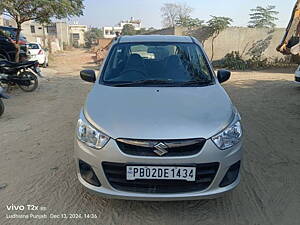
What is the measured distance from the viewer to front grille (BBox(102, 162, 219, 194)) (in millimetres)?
2420

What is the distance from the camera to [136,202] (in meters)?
2.85

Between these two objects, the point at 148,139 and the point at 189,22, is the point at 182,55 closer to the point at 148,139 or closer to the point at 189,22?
the point at 148,139

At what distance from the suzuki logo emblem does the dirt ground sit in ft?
2.30

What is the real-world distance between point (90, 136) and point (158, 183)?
2.41ft

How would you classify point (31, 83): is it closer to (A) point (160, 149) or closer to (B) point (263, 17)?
(A) point (160, 149)

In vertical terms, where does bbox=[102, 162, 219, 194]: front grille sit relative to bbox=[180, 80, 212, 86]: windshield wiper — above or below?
below

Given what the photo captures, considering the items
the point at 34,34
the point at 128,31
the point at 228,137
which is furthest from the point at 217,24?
the point at 34,34

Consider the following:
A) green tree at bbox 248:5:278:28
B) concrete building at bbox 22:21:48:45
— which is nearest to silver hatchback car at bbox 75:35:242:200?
concrete building at bbox 22:21:48:45

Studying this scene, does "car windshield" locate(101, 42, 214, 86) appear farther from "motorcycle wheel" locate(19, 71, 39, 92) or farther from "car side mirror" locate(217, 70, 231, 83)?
"motorcycle wheel" locate(19, 71, 39, 92)

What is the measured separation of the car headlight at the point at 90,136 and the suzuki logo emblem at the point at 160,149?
16.9 inches

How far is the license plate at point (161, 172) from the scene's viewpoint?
2363 mm

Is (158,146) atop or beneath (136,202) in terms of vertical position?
atop

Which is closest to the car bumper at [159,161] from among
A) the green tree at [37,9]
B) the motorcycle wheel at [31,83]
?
the motorcycle wheel at [31,83]

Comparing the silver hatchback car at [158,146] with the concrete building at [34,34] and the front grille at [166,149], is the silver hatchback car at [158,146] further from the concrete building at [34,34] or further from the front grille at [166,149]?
the concrete building at [34,34]
